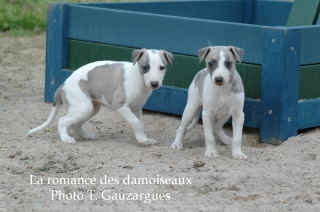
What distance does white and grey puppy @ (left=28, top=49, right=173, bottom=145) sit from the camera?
6.59 metres

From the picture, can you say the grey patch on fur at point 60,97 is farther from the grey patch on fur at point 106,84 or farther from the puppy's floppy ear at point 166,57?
the puppy's floppy ear at point 166,57

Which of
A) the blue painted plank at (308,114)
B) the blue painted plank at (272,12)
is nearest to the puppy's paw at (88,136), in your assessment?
the blue painted plank at (308,114)

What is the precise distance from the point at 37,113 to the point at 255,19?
9.94ft

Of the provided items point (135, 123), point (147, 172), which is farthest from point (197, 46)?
point (147, 172)

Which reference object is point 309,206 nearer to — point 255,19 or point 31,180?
point 31,180

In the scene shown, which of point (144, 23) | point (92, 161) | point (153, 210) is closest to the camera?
point (153, 210)

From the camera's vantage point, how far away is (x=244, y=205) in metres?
5.18

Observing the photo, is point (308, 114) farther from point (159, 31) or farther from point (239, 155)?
point (159, 31)

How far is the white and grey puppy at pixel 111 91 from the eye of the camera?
6594mm

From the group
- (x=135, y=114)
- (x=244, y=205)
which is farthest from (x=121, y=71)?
(x=244, y=205)

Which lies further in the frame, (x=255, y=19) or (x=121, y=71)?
(x=255, y=19)

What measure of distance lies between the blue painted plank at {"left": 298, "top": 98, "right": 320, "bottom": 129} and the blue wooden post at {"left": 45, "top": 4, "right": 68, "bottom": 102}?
7.94 feet

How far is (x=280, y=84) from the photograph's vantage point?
6691mm

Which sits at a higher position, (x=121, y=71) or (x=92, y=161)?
(x=121, y=71)
